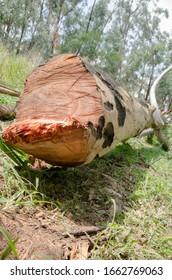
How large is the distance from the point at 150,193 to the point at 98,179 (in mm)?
503

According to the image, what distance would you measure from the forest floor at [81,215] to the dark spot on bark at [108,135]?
380 millimetres

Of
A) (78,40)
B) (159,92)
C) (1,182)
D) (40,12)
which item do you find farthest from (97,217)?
(159,92)

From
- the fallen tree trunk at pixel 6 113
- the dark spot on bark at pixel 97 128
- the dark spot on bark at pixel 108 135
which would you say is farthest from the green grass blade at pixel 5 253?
the fallen tree trunk at pixel 6 113

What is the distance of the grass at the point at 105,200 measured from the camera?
1609 millimetres

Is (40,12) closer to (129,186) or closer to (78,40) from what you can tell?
(78,40)

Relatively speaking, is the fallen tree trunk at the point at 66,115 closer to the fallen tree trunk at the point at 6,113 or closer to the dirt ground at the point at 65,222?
the dirt ground at the point at 65,222

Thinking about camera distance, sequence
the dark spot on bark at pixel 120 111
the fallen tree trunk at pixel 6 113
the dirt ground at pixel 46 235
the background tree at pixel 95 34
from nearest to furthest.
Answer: the dirt ground at pixel 46 235 → the dark spot on bark at pixel 120 111 → the fallen tree trunk at pixel 6 113 → the background tree at pixel 95 34

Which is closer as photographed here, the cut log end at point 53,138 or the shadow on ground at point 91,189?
the cut log end at point 53,138

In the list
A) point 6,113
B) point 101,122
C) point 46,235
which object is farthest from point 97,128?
point 6,113

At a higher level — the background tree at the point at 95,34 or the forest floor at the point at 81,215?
the background tree at the point at 95,34

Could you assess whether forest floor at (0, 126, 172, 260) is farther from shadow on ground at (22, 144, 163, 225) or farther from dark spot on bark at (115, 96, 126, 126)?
dark spot on bark at (115, 96, 126, 126)

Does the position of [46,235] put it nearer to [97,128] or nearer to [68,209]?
[68,209]

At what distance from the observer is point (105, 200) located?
2131 mm
